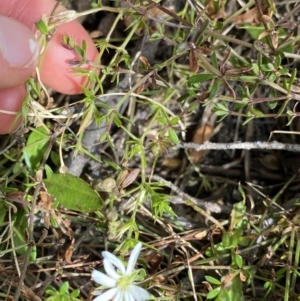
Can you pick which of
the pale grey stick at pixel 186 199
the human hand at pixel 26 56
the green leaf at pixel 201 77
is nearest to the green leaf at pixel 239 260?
the pale grey stick at pixel 186 199

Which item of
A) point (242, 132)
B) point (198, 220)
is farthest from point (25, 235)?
point (242, 132)

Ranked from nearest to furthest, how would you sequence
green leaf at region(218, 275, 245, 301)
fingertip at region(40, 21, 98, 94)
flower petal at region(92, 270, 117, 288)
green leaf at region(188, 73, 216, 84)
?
flower petal at region(92, 270, 117, 288), green leaf at region(188, 73, 216, 84), green leaf at region(218, 275, 245, 301), fingertip at region(40, 21, 98, 94)

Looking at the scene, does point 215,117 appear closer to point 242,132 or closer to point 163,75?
point 242,132

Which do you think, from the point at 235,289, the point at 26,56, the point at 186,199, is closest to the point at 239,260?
the point at 235,289

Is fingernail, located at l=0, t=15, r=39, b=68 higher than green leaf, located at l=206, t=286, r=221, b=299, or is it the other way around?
fingernail, located at l=0, t=15, r=39, b=68

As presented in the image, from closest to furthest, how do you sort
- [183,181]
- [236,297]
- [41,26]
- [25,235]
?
1. [41,26]
2. [236,297]
3. [25,235]
4. [183,181]

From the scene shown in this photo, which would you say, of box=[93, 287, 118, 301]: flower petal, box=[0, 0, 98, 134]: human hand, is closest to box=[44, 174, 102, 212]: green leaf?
box=[0, 0, 98, 134]: human hand

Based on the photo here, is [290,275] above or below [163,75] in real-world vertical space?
below

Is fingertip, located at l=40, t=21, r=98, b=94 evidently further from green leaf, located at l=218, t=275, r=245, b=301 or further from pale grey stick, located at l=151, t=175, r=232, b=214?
green leaf, located at l=218, t=275, r=245, b=301
